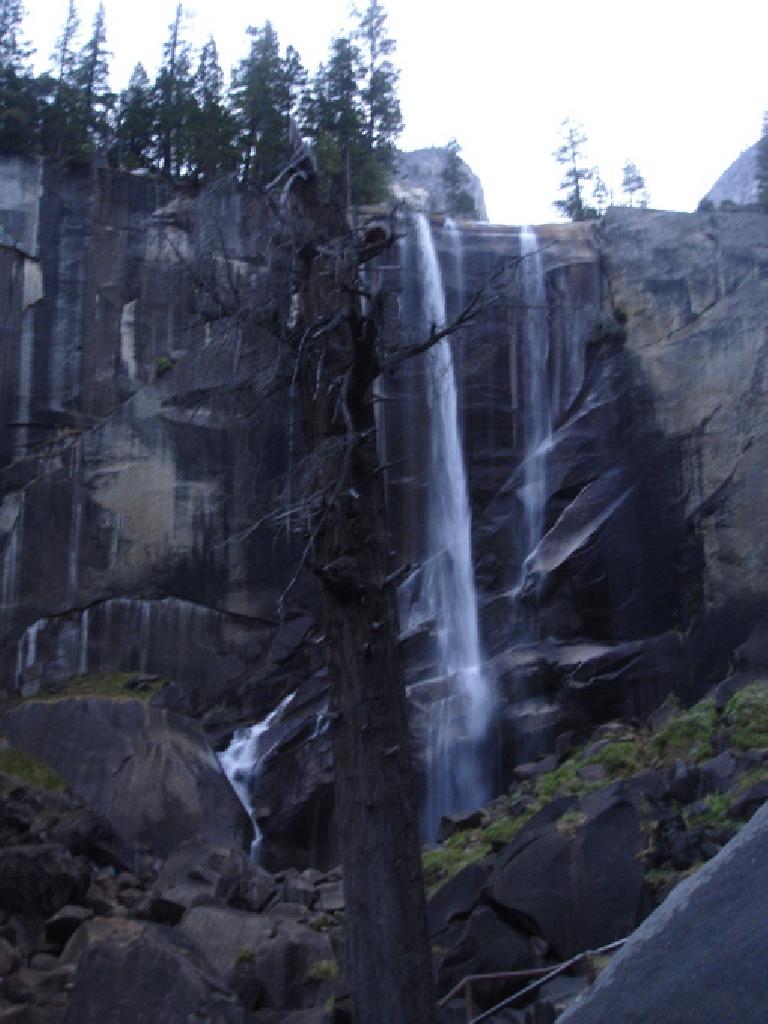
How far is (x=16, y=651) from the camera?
23922 millimetres

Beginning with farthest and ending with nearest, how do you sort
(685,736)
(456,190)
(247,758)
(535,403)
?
(456,190)
(535,403)
(247,758)
(685,736)

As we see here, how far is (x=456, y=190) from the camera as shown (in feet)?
148

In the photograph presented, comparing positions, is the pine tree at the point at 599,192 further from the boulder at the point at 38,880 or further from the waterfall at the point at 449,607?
the boulder at the point at 38,880

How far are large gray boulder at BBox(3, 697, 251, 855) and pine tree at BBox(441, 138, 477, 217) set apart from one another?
2257 centimetres

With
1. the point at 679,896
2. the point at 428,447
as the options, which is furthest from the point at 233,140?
the point at 679,896

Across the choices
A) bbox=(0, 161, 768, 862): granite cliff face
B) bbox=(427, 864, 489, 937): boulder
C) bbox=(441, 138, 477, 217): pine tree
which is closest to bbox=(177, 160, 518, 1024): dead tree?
bbox=(427, 864, 489, 937): boulder

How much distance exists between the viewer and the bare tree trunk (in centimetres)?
704

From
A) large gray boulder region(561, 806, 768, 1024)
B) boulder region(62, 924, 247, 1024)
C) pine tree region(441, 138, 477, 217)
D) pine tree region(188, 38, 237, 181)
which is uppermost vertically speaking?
pine tree region(441, 138, 477, 217)

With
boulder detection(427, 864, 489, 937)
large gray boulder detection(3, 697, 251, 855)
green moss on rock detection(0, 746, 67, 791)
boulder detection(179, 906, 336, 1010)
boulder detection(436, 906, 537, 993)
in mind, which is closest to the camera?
boulder detection(436, 906, 537, 993)

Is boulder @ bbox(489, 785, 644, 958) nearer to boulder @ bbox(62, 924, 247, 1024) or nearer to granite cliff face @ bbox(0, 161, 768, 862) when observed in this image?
boulder @ bbox(62, 924, 247, 1024)

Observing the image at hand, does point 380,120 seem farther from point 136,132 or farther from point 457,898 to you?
point 457,898

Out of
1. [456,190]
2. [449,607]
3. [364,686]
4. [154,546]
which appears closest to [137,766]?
[154,546]

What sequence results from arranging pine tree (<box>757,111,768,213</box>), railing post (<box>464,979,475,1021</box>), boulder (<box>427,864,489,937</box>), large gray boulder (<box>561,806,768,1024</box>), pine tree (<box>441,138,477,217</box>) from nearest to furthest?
large gray boulder (<box>561,806,768,1024</box>) → railing post (<box>464,979,475,1021</box>) → boulder (<box>427,864,489,937</box>) → pine tree (<box>757,111,768,213</box>) → pine tree (<box>441,138,477,217</box>)

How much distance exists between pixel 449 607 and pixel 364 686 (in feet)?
50.4
